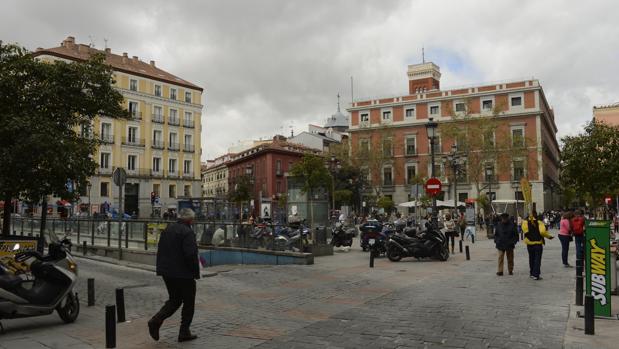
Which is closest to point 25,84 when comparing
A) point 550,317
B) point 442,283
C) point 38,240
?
point 38,240

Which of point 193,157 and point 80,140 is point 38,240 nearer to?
point 80,140

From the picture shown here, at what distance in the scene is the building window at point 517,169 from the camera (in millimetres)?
53731

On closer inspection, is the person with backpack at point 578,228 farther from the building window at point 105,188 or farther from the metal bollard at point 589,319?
the building window at point 105,188

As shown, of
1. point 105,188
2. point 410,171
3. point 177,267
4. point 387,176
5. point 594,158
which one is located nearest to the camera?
point 177,267

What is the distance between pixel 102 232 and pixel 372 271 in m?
11.3

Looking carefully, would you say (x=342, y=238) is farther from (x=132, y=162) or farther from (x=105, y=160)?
(x=132, y=162)

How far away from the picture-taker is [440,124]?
56.1m

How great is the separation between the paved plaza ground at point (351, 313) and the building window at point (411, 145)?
5312cm

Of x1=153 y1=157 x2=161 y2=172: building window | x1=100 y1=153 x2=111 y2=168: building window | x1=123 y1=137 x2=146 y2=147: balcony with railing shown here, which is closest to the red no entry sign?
x1=100 y1=153 x2=111 y2=168: building window

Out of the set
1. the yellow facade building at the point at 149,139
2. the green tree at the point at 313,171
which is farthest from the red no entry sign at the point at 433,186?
the yellow facade building at the point at 149,139

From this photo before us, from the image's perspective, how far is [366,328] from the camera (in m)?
7.12

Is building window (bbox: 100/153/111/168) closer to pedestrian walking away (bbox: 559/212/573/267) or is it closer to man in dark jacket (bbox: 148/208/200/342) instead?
pedestrian walking away (bbox: 559/212/573/267)

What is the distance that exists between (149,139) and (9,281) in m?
57.9

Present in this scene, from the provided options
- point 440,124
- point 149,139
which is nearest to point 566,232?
point 440,124
